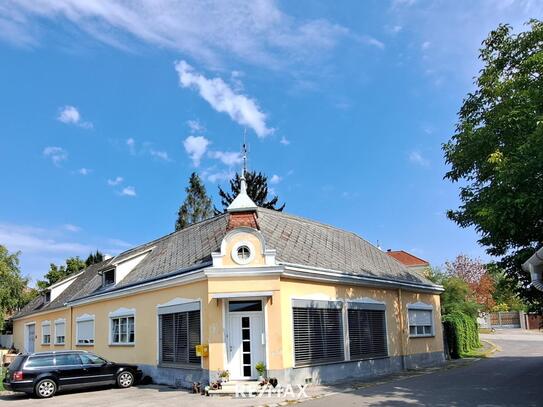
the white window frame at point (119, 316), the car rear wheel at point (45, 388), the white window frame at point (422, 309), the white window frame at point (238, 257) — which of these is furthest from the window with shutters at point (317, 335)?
the car rear wheel at point (45, 388)

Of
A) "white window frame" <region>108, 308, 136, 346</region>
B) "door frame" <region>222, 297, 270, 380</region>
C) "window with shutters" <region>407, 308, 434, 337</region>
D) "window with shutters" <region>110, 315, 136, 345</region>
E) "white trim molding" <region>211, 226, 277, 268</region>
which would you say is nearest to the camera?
"door frame" <region>222, 297, 270, 380</region>

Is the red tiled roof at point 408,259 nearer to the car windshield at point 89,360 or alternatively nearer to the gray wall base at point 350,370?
the gray wall base at point 350,370

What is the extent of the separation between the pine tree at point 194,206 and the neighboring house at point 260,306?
26.1 meters

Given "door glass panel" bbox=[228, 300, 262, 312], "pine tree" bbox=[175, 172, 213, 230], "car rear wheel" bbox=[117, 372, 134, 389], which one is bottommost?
"car rear wheel" bbox=[117, 372, 134, 389]

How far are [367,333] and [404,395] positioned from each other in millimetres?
5316

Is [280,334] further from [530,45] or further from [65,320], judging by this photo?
[65,320]

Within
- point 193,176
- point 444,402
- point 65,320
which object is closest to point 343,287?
point 444,402

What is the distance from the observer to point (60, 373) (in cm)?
1642

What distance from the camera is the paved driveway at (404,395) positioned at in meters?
12.8

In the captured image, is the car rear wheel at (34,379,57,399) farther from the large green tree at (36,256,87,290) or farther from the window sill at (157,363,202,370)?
the large green tree at (36,256,87,290)

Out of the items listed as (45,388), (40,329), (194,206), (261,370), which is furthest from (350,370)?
(194,206)

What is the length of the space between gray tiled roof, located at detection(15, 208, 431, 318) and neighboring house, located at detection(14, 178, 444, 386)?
0.28 feet

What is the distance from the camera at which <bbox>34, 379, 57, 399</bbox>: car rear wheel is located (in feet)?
51.9

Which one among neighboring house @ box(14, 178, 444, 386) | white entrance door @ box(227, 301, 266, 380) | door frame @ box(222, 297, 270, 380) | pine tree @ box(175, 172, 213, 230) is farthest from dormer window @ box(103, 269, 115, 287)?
pine tree @ box(175, 172, 213, 230)
